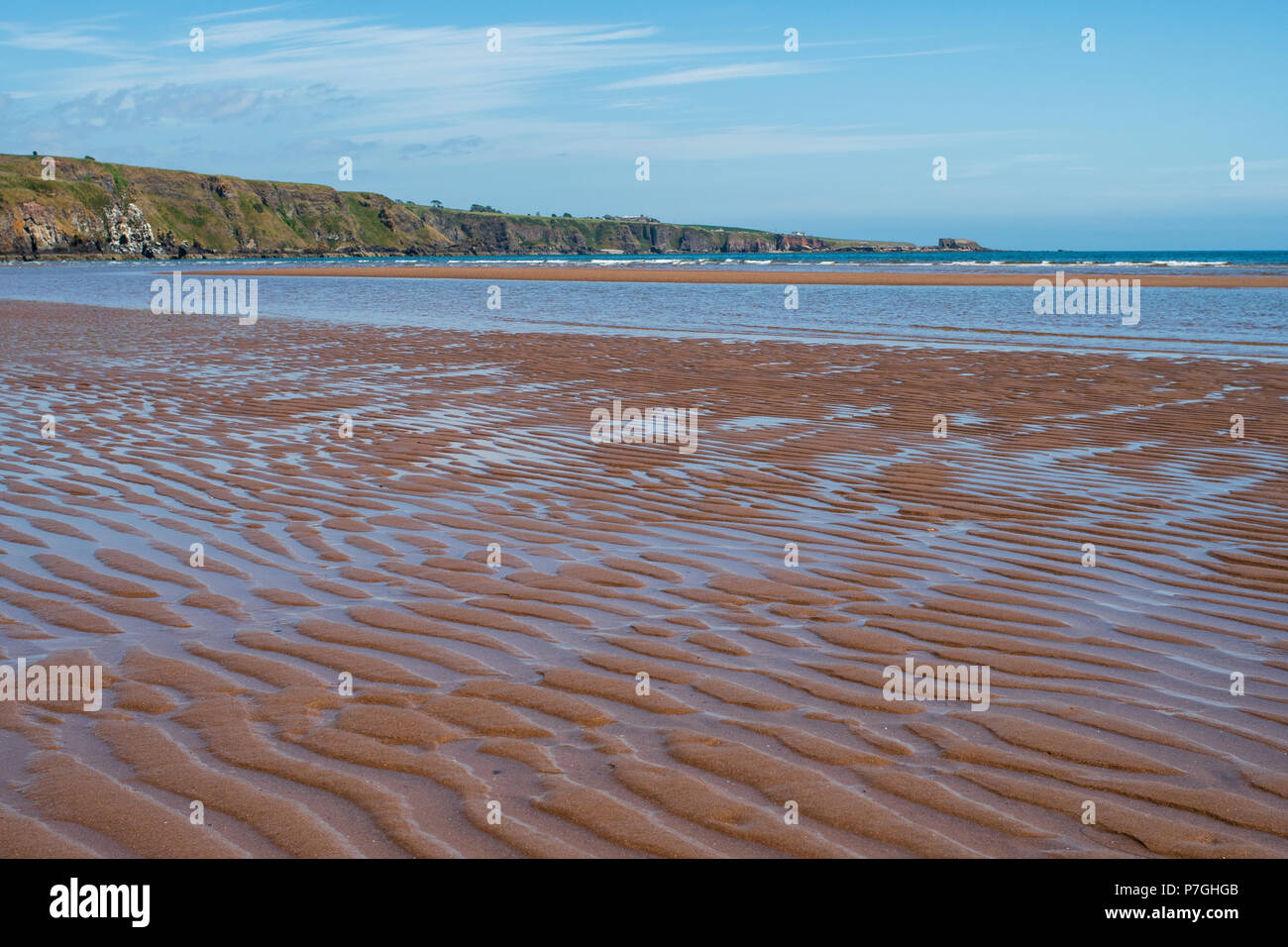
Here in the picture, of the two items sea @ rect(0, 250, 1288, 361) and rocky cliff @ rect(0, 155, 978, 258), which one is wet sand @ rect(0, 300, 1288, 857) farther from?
rocky cliff @ rect(0, 155, 978, 258)

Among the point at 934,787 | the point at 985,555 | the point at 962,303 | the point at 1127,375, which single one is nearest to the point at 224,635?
the point at 934,787

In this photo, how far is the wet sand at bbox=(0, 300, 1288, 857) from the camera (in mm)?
3330

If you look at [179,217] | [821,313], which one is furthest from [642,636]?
[179,217]

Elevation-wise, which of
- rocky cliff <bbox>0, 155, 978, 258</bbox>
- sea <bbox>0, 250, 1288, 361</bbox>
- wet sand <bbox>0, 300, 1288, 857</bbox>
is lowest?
wet sand <bbox>0, 300, 1288, 857</bbox>

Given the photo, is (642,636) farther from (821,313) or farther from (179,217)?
(179,217)

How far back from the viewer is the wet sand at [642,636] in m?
3.33

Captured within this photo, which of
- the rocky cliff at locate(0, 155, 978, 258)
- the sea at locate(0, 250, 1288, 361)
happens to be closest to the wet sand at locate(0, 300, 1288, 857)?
the sea at locate(0, 250, 1288, 361)

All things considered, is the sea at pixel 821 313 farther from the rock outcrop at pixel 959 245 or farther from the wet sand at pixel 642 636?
the rock outcrop at pixel 959 245

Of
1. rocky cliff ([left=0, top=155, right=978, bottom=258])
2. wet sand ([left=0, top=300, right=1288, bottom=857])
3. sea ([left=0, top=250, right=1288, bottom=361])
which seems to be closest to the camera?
wet sand ([left=0, top=300, right=1288, bottom=857])

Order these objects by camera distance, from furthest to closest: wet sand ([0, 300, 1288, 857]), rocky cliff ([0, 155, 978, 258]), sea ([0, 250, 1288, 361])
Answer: rocky cliff ([0, 155, 978, 258]) < sea ([0, 250, 1288, 361]) < wet sand ([0, 300, 1288, 857])

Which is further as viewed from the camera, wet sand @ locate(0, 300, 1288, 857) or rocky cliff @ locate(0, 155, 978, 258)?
rocky cliff @ locate(0, 155, 978, 258)
